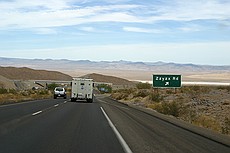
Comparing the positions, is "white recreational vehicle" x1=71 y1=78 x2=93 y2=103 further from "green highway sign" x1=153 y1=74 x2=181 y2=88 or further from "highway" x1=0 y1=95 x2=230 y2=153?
"highway" x1=0 y1=95 x2=230 y2=153

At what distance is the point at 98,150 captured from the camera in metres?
11.9

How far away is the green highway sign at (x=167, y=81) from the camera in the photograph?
51.4 meters

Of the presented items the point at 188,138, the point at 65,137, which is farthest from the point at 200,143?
the point at 65,137

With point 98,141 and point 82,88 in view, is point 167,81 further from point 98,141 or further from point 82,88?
point 98,141

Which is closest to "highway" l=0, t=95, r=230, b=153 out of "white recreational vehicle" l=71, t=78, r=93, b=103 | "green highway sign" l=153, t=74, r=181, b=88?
"white recreational vehicle" l=71, t=78, r=93, b=103

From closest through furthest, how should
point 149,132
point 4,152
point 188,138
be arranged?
point 4,152, point 188,138, point 149,132

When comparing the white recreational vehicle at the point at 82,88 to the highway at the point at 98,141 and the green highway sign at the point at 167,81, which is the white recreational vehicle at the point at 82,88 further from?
the highway at the point at 98,141

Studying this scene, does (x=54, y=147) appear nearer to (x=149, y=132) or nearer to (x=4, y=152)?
(x=4, y=152)

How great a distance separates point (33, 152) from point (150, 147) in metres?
3.56

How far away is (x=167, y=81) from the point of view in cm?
5181

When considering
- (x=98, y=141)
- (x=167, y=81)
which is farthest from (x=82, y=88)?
(x=98, y=141)

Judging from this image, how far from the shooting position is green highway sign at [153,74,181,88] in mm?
51438

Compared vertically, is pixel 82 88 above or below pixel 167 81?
below

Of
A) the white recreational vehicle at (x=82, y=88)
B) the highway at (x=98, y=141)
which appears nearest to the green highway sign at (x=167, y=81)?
the white recreational vehicle at (x=82, y=88)
